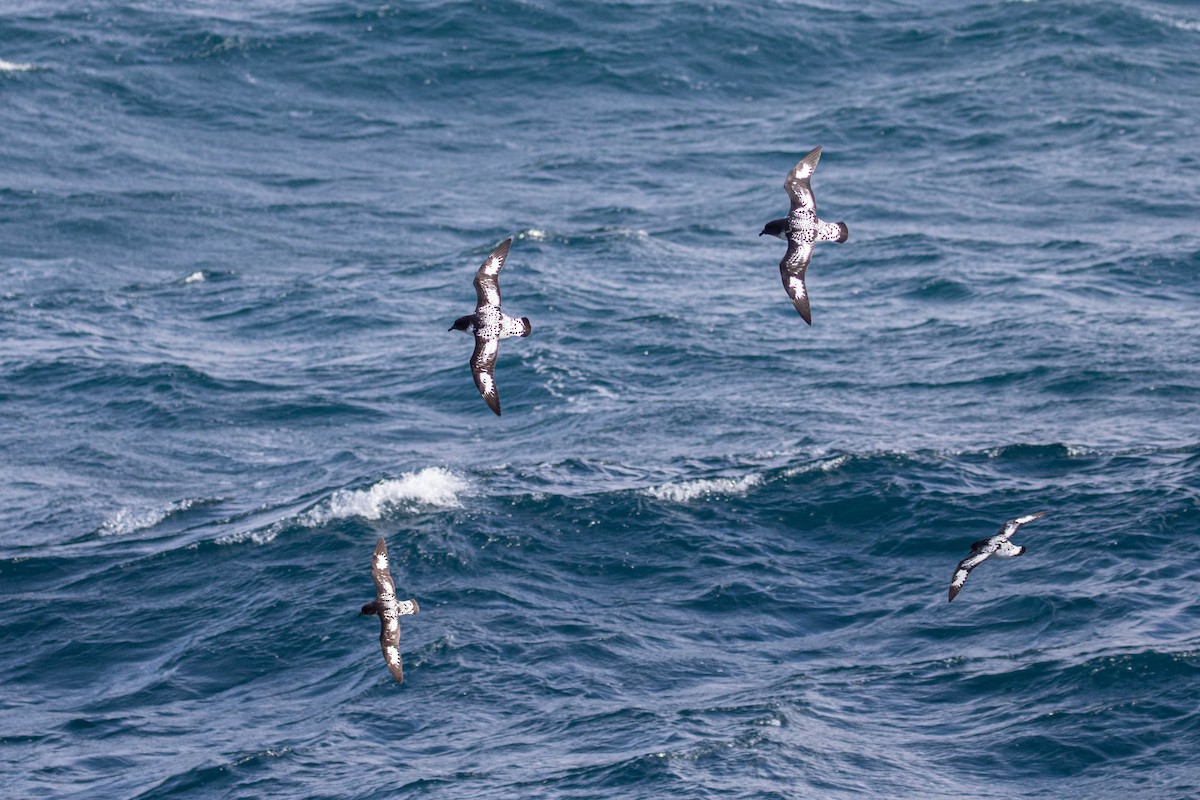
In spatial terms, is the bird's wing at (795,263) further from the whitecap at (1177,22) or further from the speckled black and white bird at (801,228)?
the whitecap at (1177,22)

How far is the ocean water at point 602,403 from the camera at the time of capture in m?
33.5

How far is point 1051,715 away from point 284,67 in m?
49.1

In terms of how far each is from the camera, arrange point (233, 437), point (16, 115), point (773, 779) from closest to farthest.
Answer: point (773, 779) → point (233, 437) → point (16, 115)

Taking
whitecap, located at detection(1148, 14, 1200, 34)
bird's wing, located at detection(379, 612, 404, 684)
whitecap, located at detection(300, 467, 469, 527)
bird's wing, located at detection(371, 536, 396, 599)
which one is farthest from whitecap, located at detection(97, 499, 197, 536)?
whitecap, located at detection(1148, 14, 1200, 34)

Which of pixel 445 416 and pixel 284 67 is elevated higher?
pixel 284 67

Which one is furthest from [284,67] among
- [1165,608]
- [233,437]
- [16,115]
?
[1165,608]

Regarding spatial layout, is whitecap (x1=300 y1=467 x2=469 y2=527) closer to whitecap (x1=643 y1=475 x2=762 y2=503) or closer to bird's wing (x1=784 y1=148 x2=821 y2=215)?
whitecap (x1=643 y1=475 x2=762 y2=503)

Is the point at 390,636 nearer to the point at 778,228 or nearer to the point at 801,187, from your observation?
the point at 778,228

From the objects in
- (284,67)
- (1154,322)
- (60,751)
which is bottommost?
(60,751)

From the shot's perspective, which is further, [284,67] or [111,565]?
[284,67]

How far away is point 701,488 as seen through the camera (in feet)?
135

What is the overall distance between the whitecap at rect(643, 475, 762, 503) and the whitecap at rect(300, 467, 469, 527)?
15.4 ft

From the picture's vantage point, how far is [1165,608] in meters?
35.5

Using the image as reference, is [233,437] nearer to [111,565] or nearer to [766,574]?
[111,565]
